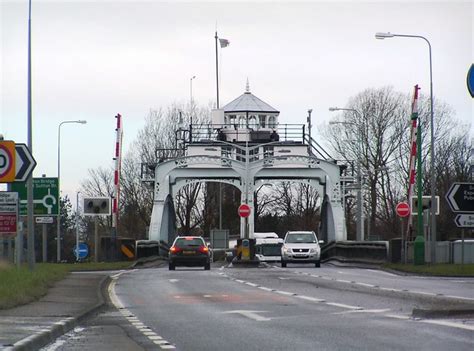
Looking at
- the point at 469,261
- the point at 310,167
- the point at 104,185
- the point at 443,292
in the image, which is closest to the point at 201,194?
the point at 104,185

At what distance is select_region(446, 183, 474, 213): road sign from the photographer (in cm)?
3084

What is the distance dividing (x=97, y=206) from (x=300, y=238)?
A: 31.9 feet

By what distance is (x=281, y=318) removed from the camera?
55.8ft

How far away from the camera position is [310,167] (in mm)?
61594

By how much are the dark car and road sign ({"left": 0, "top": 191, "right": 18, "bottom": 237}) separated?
1729 cm

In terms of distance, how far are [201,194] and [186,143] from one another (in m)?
18.4

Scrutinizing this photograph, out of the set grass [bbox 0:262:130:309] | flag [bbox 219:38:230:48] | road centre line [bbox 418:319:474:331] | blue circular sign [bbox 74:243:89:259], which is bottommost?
blue circular sign [bbox 74:243:89:259]

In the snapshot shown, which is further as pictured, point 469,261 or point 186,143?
point 186,143

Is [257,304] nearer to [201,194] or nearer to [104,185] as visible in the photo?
[201,194]

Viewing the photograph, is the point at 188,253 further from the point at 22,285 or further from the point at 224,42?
the point at 224,42

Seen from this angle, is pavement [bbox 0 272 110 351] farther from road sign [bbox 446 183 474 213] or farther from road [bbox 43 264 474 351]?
road sign [bbox 446 183 474 213]

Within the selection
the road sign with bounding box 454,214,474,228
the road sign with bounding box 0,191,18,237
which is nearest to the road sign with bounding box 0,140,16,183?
the road sign with bounding box 0,191,18,237

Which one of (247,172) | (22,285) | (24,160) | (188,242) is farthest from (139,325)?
(247,172)

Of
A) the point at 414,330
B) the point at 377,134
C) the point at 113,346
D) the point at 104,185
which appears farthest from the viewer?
the point at 104,185
